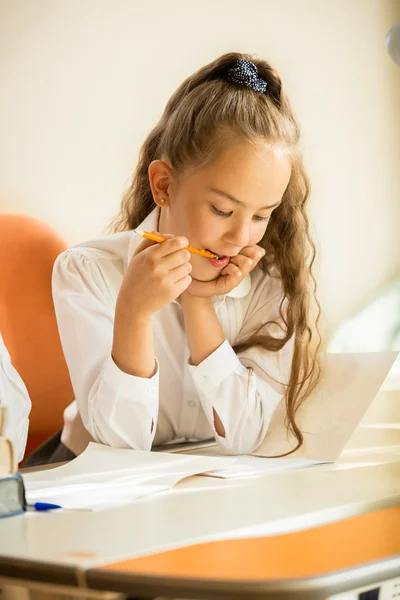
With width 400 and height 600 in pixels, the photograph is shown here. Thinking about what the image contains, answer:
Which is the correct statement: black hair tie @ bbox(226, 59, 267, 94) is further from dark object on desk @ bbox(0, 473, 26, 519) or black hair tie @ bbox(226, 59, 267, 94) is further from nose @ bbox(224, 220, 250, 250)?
dark object on desk @ bbox(0, 473, 26, 519)

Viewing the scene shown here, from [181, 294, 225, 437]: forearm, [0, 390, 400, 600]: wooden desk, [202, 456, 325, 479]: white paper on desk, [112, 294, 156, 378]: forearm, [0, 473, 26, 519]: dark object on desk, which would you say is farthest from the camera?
[181, 294, 225, 437]: forearm

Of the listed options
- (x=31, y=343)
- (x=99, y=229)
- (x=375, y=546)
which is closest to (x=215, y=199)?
(x=99, y=229)

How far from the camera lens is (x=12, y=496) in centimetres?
63

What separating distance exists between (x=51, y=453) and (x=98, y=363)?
6.6 inches

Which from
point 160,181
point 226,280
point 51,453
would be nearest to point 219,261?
point 226,280

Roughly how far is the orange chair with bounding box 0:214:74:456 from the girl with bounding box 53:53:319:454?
1.2 inches

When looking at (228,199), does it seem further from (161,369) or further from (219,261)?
(161,369)

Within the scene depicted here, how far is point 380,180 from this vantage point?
140 cm

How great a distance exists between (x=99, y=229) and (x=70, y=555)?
619mm

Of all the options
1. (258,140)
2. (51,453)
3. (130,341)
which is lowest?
(51,453)

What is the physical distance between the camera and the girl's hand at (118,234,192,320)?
868 millimetres

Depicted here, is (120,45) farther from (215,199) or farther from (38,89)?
(215,199)

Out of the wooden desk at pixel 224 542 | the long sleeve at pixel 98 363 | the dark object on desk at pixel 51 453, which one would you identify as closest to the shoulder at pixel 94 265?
the long sleeve at pixel 98 363

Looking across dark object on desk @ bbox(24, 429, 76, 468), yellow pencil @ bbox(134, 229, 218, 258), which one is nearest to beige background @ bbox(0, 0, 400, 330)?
yellow pencil @ bbox(134, 229, 218, 258)
